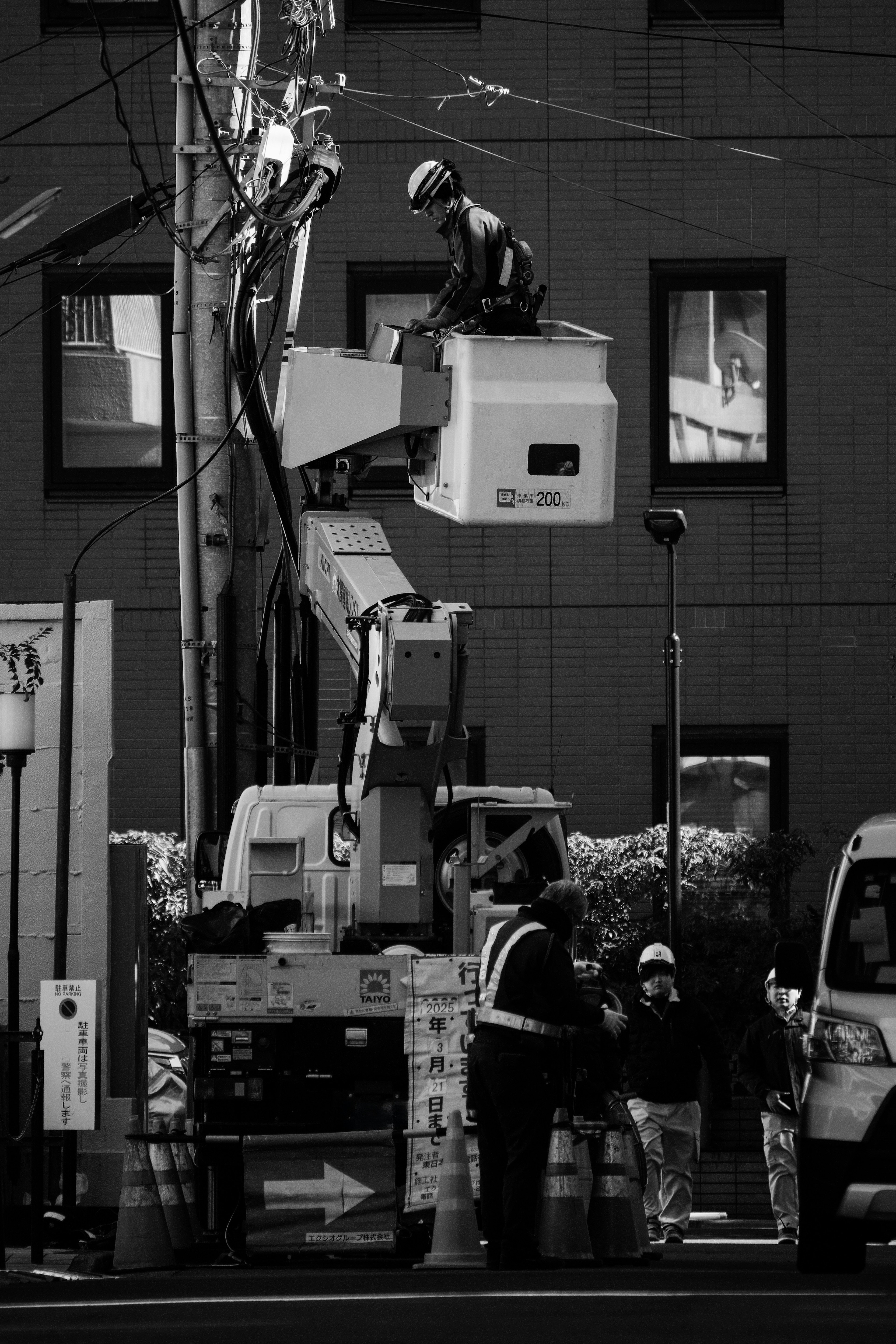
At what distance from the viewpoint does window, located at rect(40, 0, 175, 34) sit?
19.9m

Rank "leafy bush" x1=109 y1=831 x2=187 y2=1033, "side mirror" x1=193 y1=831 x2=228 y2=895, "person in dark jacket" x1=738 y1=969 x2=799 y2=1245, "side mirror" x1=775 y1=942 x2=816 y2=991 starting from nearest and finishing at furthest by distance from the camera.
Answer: "side mirror" x1=775 y1=942 x2=816 y2=991 → "side mirror" x1=193 y1=831 x2=228 y2=895 → "person in dark jacket" x1=738 y1=969 x2=799 y2=1245 → "leafy bush" x1=109 y1=831 x2=187 y2=1033

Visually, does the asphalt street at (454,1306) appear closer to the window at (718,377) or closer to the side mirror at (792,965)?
the side mirror at (792,965)

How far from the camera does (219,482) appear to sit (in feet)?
45.5

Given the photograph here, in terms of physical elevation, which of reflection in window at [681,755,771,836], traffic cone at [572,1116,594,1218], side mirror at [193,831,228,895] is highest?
reflection in window at [681,755,771,836]

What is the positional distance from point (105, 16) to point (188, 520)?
8.01 m

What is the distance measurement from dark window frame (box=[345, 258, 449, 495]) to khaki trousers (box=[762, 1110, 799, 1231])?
765 centimetres

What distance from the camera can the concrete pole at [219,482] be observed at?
1374cm

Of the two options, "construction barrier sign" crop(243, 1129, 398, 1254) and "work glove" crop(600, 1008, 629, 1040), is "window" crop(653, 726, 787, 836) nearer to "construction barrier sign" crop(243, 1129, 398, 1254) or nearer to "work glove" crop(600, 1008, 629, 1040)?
"work glove" crop(600, 1008, 629, 1040)

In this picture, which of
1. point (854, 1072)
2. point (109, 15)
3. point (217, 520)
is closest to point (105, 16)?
point (109, 15)

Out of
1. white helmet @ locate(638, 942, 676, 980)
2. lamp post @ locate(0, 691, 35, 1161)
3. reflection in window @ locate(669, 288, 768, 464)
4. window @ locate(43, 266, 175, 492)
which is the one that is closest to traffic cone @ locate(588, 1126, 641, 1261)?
white helmet @ locate(638, 942, 676, 980)

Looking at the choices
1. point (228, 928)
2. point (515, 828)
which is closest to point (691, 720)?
point (515, 828)

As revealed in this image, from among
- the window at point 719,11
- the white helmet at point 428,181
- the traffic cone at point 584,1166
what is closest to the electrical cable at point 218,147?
the white helmet at point 428,181

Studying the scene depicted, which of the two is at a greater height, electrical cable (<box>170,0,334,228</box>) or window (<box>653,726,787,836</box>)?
electrical cable (<box>170,0,334,228</box>)

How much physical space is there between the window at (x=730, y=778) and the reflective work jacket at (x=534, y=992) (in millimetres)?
8996
